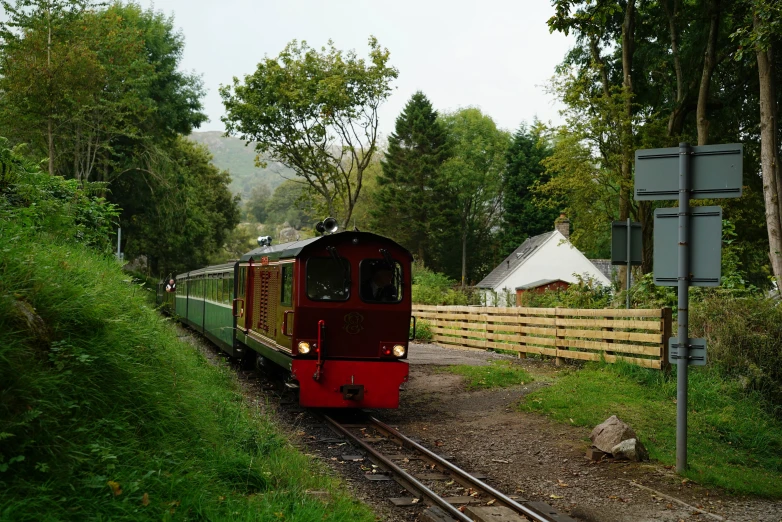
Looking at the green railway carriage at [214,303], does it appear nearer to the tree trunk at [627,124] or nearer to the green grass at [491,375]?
the green grass at [491,375]

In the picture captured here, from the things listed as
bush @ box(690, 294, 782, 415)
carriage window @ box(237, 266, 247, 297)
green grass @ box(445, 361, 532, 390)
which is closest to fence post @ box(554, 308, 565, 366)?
green grass @ box(445, 361, 532, 390)

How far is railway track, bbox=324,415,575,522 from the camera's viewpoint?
6535 millimetres

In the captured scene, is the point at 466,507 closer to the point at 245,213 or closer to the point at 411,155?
the point at 411,155

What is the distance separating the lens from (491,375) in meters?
14.8

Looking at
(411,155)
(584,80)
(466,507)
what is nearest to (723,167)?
(466,507)

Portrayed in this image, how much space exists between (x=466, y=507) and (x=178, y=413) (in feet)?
8.74

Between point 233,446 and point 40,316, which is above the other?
point 40,316

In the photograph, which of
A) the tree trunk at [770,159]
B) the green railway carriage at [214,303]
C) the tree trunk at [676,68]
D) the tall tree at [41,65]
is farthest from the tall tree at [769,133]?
the tall tree at [41,65]

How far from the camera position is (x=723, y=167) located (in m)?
8.08

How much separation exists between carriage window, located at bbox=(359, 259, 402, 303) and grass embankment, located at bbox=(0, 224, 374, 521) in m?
3.84

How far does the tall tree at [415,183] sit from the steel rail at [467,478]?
51.7m

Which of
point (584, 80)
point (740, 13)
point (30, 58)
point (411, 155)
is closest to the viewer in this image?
point (740, 13)

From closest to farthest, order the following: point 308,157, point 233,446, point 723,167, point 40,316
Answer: point 40,316 → point 233,446 → point 723,167 → point 308,157

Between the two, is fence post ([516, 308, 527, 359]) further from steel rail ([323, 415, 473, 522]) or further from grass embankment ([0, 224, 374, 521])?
grass embankment ([0, 224, 374, 521])
